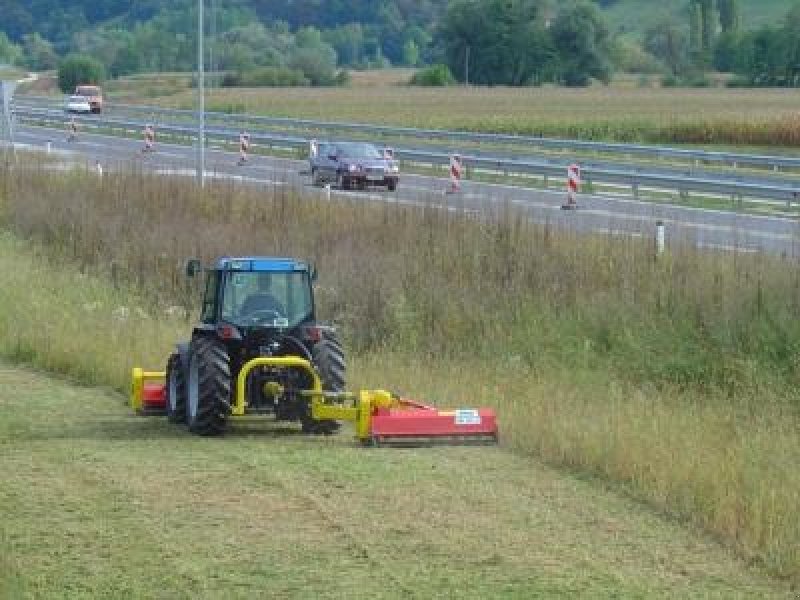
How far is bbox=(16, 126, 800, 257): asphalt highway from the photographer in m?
25.3

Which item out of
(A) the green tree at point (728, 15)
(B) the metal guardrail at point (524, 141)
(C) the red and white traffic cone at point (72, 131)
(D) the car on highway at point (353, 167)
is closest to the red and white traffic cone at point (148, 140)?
(C) the red and white traffic cone at point (72, 131)

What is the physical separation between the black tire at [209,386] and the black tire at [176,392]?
0.54m

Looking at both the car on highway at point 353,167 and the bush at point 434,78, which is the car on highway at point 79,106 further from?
the bush at point 434,78

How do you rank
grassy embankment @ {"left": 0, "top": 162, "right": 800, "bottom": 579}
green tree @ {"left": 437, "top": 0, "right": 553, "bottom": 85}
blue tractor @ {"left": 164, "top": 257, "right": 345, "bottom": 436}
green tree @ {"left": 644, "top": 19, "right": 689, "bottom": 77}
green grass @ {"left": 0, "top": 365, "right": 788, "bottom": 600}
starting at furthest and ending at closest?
green tree @ {"left": 644, "top": 19, "right": 689, "bottom": 77}, green tree @ {"left": 437, "top": 0, "right": 553, "bottom": 85}, blue tractor @ {"left": 164, "top": 257, "right": 345, "bottom": 436}, grassy embankment @ {"left": 0, "top": 162, "right": 800, "bottom": 579}, green grass @ {"left": 0, "top": 365, "right": 788, "bottom": 600}

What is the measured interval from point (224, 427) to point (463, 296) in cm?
709

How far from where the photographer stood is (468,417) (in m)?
15.1

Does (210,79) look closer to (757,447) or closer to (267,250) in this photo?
(267,250)

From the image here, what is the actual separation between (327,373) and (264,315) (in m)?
0.82

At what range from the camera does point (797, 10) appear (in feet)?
424

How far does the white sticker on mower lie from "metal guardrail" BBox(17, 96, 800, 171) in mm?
30913

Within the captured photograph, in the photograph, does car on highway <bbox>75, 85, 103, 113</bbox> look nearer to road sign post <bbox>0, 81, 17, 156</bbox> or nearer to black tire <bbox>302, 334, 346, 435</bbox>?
Answer: road sign post <bbox>0, 81, 17, 156</bbox>

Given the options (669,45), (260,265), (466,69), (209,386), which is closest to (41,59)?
(669,45)

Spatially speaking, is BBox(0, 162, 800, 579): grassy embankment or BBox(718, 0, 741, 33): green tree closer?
BBox(0, 162, 800, 579): grassy embankment

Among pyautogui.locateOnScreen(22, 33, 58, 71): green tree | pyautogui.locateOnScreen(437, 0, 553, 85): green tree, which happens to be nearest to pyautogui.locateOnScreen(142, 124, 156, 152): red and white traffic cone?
pyautogui.locateOnScreen(437, 0, 553, 85): green tree
